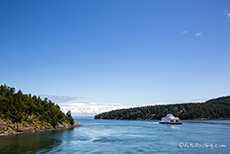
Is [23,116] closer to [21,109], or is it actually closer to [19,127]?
[21,109]

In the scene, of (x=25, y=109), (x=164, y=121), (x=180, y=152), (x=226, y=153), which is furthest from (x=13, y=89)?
(x=164, y=121)

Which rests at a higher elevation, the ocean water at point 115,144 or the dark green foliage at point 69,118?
the dark green foliage at point 69,118

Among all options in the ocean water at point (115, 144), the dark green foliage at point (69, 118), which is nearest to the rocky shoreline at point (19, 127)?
the ocean water at point (115, 144)

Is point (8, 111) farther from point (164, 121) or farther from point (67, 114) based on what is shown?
point (164, 121)

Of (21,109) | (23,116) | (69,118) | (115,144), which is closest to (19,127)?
(23,116)

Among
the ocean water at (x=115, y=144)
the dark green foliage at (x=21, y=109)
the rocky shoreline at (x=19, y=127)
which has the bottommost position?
the ocean water at (x=115, y=144)

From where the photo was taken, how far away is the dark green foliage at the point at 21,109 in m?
95.1

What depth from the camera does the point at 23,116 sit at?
9956cm

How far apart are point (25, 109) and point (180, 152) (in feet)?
301

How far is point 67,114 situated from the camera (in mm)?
149375

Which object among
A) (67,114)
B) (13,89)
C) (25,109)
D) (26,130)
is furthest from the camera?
(67,114)

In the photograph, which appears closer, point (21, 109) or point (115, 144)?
point (115, 144)

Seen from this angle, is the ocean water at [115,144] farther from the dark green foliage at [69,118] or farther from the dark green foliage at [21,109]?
the dark green foliage at [69,118]

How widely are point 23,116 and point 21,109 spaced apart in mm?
5448
